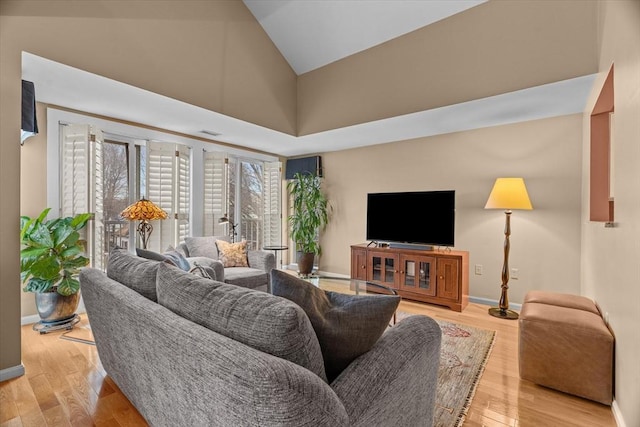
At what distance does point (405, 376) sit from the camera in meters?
1.11

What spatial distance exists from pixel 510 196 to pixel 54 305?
4522 mm

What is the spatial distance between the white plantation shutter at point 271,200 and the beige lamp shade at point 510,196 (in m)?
3.45

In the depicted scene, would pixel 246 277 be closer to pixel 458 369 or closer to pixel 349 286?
pixel 349 286

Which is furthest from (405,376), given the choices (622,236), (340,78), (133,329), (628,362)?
(340,78)

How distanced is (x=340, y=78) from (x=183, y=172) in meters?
2.47

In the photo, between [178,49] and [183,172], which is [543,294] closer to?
[178,49]

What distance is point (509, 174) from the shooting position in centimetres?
364

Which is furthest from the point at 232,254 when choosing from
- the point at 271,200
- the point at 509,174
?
the point at 509,174

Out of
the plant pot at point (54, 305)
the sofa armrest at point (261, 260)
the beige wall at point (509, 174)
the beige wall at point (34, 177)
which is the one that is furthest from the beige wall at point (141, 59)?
the beige wall at point (509, 174)

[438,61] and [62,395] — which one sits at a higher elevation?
[438,61]

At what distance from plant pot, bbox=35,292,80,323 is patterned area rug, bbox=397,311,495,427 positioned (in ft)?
10.5

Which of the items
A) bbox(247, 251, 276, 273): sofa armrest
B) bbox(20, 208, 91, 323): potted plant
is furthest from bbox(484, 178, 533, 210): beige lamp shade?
bbox(20, 208, 91, 323): potted plant

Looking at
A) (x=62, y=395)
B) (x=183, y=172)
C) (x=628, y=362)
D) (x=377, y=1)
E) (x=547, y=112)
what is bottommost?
(x=62, y=395)

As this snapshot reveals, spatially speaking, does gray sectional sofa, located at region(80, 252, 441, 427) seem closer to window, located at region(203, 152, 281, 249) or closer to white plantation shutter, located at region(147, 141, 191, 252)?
white plantation shutter, located at region(147, 141, 191, 252)
